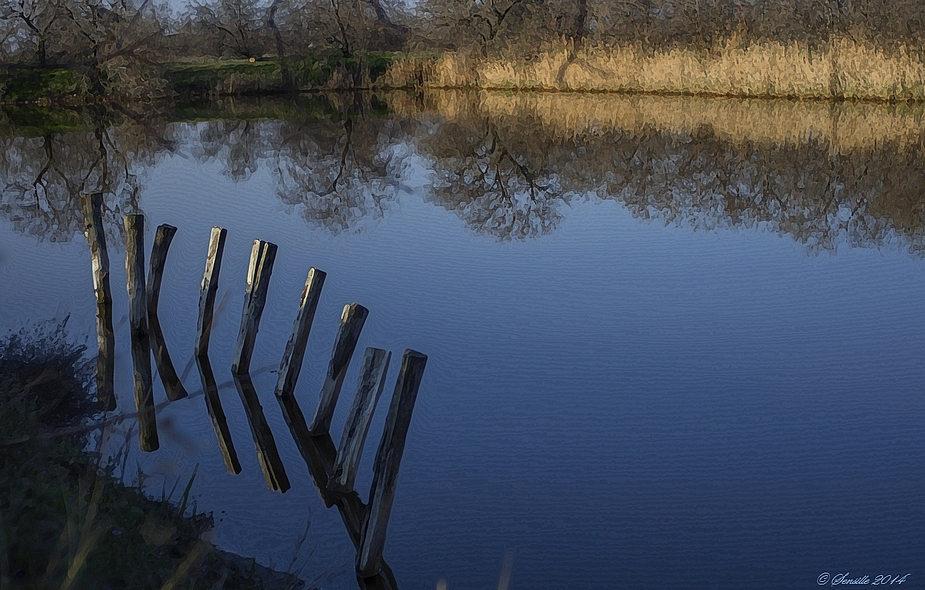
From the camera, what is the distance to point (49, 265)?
14125mm

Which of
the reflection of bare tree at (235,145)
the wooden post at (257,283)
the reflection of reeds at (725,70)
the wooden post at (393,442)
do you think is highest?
the reflection of reeds at (725,70)

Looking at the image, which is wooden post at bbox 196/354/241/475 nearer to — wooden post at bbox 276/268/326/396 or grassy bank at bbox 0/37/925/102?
wooden post at bbox 276/268/326/396

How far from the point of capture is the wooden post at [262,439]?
24.6ft

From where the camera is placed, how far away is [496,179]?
68.9ft

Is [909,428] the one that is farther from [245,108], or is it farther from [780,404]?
[245,108]

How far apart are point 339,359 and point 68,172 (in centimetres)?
1701

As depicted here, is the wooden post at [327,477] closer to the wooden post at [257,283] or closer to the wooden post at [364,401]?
the wooden post at [364,401]

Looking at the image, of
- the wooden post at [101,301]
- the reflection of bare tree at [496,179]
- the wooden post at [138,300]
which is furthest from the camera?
the reflection of bare tree at [496,179]

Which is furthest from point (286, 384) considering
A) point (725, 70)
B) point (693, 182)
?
point (725, 70)

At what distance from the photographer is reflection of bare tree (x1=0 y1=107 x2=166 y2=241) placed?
18.0 metres

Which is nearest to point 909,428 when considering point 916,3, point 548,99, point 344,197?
point 344,197

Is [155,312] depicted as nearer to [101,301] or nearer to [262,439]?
[101,301]

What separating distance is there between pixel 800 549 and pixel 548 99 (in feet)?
88.8

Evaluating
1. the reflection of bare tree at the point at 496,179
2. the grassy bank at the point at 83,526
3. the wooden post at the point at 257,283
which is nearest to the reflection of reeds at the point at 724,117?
the reflection of bare tree at the point at 496,179
